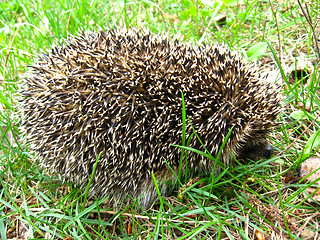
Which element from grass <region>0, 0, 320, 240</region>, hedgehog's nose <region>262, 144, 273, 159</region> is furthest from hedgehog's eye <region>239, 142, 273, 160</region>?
grass <region>0, 0, 320, 240</region>

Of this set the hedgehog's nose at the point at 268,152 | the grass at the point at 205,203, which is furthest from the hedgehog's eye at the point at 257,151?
the grass at the point at 205,203

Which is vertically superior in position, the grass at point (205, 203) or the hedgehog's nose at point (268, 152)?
the hedgehog's nose at point (268, 152)

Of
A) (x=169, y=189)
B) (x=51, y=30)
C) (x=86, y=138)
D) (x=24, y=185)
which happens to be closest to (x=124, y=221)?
(x=169, y=189)

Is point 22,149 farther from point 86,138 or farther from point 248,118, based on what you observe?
point 248,118

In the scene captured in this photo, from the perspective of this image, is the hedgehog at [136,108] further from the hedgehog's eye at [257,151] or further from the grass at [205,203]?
the grass at [205,203]

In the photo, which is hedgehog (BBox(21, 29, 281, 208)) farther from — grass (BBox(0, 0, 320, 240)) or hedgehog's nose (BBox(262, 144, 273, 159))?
grass (BBox(0, 0, 320, 240))
